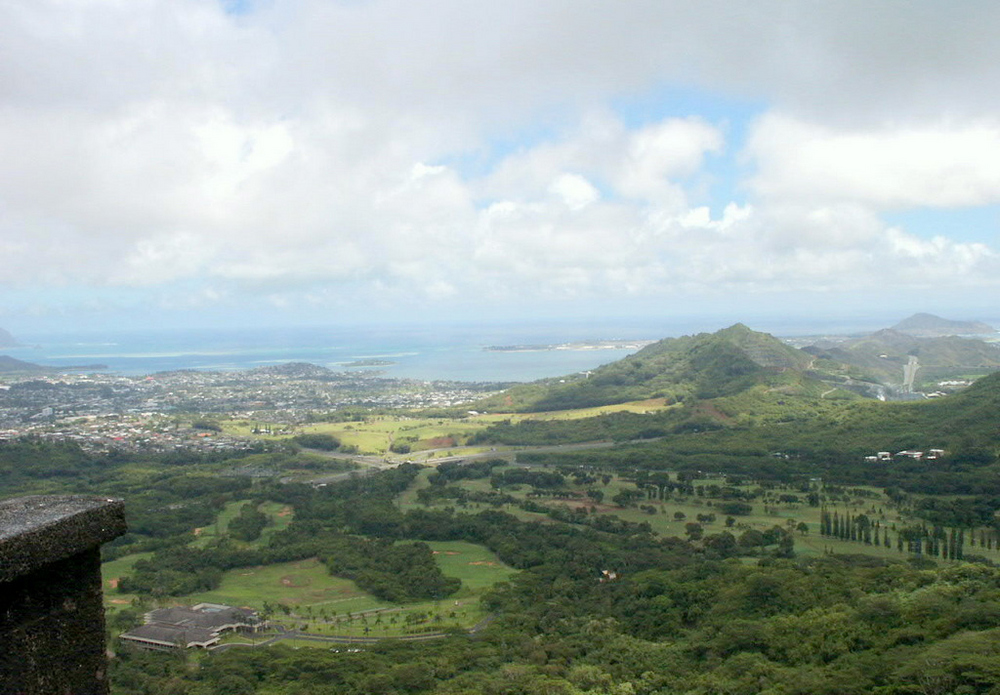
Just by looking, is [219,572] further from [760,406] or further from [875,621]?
[760,406]

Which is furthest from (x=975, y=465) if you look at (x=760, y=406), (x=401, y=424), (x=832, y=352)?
(x=832, y=352)

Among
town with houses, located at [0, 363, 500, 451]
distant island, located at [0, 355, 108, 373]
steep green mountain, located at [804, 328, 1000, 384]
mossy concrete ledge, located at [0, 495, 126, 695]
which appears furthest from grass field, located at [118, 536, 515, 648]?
distant island, located at [0, 355, 108, 373]

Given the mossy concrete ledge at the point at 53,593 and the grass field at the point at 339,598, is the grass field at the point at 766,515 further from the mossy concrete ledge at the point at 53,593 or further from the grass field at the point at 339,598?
the mossy concrete ledge at the point at 53,593

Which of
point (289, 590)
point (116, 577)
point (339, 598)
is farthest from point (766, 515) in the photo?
point (116, 577)

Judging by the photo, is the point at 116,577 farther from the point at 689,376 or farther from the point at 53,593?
the point at 689,376

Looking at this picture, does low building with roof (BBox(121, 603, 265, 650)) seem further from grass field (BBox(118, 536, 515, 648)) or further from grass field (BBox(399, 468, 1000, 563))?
grass field (BBox(399, 468, 1000, 563))

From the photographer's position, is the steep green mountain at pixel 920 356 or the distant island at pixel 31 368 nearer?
the steep green mountain at pixel 920 356

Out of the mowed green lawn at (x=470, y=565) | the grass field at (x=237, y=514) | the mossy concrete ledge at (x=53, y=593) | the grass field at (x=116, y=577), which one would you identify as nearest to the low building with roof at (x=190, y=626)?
the grass field at (x=116, y=577)
